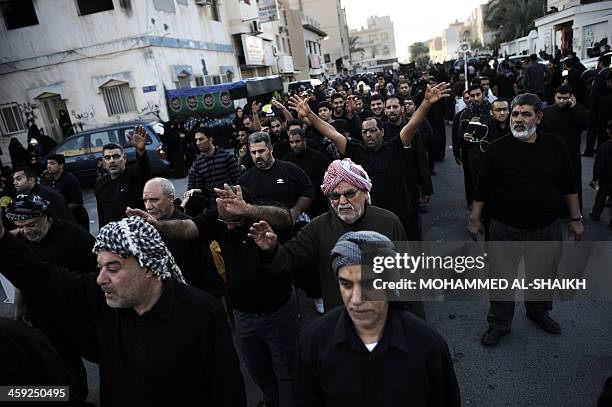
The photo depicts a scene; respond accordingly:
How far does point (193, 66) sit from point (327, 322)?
60.6ft

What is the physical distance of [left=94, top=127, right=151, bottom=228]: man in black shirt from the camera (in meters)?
4.26

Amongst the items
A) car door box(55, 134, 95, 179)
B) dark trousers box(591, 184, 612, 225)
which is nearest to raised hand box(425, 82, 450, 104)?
dark trousers box(591, 184, 612, 225)

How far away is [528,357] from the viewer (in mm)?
3377

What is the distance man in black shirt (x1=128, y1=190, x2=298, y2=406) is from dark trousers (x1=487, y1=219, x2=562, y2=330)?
1794 millimetres

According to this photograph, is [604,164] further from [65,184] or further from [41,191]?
[65,184]

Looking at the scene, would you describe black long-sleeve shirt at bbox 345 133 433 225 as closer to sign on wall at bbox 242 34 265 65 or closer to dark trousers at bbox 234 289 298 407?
dark trousers at bbox 234 289 298 407

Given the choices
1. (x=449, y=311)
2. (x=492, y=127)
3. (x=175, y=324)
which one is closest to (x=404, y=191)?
(x=449, y=311)

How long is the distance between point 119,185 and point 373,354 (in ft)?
11.8

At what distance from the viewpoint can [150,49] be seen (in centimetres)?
1499

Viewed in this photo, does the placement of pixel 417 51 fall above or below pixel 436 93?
above

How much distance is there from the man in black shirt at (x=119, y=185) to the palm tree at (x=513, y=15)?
4388cm

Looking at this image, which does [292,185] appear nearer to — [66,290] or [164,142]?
[66,290]

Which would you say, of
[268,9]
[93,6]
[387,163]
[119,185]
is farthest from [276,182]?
[268,9]

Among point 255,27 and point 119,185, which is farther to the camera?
point 255,27
